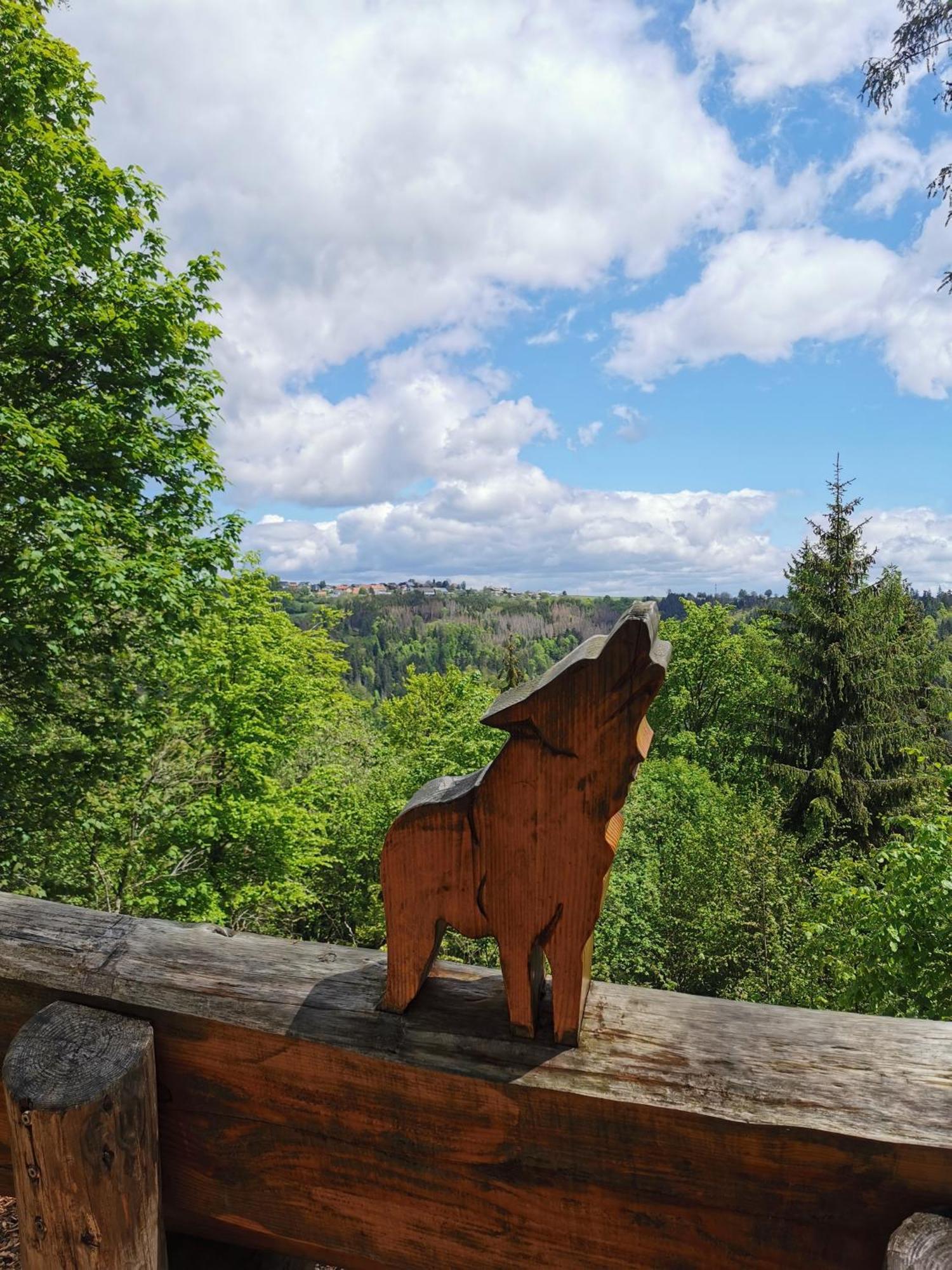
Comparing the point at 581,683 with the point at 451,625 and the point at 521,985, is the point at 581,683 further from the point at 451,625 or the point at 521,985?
the point at 451,625

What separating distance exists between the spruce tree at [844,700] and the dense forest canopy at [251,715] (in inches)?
2.9

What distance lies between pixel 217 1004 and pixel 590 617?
126348 millimetres

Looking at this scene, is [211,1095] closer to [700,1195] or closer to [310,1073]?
[310,1073]

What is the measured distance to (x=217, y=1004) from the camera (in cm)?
138

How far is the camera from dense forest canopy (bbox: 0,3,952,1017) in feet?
21.8

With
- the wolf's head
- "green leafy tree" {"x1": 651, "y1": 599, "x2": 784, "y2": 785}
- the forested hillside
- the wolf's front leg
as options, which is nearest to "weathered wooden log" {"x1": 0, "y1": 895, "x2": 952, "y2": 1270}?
the wolf's front leg

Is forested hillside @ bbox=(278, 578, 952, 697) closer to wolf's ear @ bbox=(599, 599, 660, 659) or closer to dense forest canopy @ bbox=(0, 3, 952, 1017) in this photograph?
dense forest canopy @ bbox=(0, 3, 952, 1017)

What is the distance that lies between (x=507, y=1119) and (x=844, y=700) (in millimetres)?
19349

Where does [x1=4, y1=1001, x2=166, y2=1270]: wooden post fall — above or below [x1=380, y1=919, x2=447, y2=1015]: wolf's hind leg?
below

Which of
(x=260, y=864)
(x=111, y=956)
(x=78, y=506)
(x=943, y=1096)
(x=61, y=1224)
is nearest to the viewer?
(x=943, y=1096)

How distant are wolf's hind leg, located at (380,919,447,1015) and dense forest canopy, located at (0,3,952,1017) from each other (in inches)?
218

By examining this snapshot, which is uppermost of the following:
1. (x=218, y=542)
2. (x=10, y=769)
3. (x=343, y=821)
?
(x=218, y=542)

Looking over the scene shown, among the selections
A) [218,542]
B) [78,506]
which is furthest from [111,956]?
[218,542]

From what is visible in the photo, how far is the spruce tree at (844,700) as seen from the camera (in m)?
17.3
